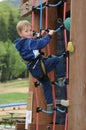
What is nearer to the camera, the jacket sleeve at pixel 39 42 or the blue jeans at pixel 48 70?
the jacket sleeve at pixel 39 42

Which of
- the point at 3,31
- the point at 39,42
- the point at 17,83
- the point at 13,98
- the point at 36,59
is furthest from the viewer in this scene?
the point at 3,31

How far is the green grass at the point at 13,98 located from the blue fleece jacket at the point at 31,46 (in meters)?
30.4

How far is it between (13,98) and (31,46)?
1325 inches

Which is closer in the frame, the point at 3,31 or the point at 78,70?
the point at 78,70

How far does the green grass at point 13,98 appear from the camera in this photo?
1376 inches

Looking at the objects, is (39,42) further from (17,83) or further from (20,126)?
(17,83)

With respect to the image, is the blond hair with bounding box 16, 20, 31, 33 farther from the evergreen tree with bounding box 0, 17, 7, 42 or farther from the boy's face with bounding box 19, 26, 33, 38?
the evergreen tree with bounding box 0, 17, 7, 42

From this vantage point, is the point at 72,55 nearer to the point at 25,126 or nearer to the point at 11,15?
the point at 25,126

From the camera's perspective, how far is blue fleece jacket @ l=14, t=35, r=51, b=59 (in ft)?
12.4

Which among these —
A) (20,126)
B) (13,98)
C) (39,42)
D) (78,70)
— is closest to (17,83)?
(13,98)

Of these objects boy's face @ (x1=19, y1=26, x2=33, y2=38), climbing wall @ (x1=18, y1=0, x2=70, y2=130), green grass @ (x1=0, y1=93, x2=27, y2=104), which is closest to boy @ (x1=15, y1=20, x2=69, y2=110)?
boy's face @ (x1=19, y1=26, x2=33, y2=38)

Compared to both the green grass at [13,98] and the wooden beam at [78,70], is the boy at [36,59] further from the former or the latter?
the green grass at [13,98]

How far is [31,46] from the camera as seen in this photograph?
12.8 ft

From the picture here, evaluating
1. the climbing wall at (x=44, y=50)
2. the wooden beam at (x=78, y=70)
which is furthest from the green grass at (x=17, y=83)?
the wooden beam at (x=78, y=70)
